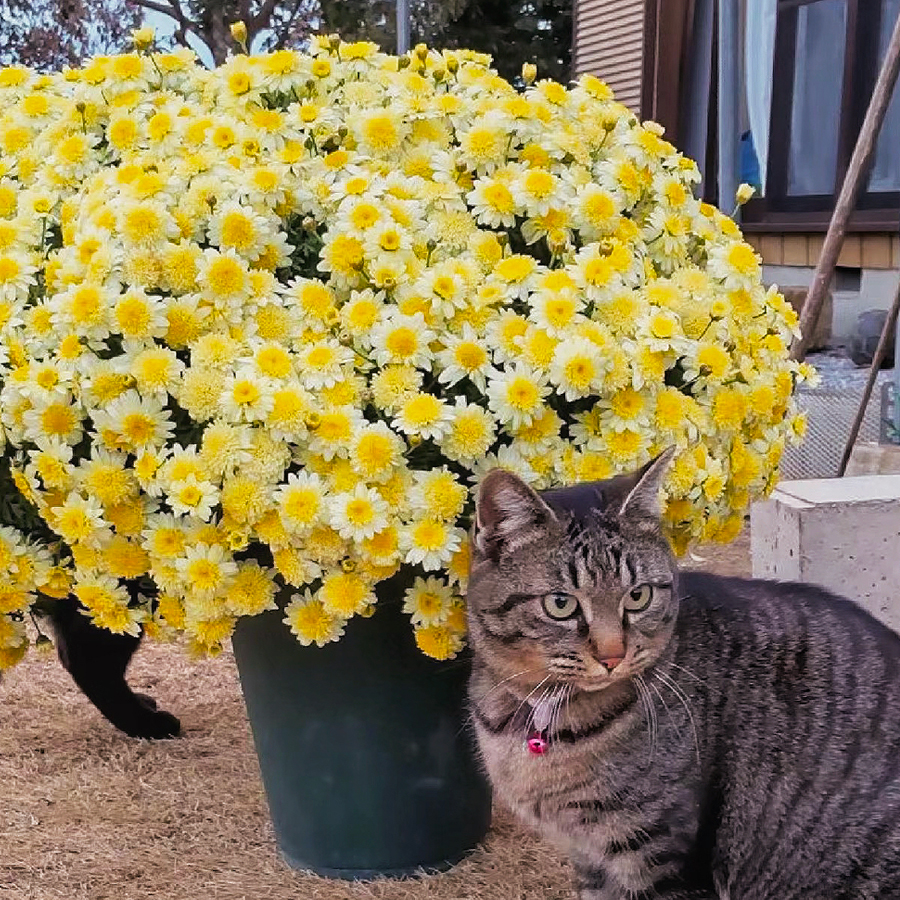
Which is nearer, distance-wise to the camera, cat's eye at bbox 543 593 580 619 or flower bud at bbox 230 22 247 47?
cat's eye at bbox 543 593 580 619

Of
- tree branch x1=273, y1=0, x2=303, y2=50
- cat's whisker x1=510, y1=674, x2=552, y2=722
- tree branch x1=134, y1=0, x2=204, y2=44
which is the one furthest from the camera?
tree branch x1=273, y1=0, x2=303, y2=50

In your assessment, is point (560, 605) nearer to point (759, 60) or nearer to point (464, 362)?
point (464, 362)

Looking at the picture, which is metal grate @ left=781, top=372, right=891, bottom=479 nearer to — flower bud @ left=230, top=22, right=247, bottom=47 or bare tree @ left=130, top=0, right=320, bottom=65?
flower bud @ left=230, top=22, right=247, bottom=47

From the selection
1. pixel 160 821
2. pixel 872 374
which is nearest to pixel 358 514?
pixel 160 821

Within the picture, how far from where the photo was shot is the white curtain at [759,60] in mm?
4605

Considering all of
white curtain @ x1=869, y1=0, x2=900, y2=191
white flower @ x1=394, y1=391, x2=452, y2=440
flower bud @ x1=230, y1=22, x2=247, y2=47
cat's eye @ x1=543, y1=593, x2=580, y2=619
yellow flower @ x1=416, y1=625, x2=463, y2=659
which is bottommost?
yellow flower @ x1=416, y1=625, x2=463, y2=659

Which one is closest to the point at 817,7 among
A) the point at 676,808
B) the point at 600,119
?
the point at 600,119

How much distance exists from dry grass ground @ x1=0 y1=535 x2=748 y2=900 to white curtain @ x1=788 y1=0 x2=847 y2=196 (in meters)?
4.70

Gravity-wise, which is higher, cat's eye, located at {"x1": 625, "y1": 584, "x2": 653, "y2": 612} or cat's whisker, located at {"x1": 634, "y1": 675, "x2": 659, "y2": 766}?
cat's eye, located at {"x1": 625, "y1": 584, "x2": 653, "y2": 612}

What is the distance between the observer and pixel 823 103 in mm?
6559

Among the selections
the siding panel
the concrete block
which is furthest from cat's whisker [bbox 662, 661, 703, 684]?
the siding panel

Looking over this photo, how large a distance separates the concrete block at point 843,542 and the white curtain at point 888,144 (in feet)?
11.4

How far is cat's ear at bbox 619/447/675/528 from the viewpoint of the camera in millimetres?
1781

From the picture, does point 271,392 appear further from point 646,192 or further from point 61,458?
point 646,192
